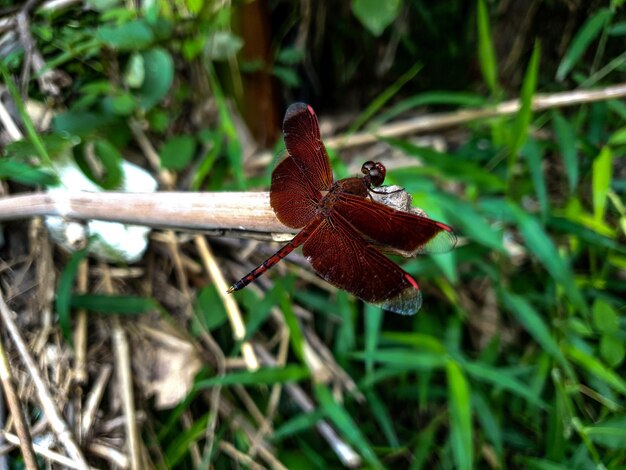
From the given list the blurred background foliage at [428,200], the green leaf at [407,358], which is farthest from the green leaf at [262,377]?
the green leaf at [407,358]

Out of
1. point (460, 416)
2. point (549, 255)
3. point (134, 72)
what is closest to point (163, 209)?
point (134, 72)

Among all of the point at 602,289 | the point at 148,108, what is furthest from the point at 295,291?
the point at 602,289

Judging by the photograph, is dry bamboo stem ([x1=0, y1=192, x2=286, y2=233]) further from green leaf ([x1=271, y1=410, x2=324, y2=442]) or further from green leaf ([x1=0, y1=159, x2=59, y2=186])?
green leaf ([x1=271, y1=410, x2=324, y2=442])

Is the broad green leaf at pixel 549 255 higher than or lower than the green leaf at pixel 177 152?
lower

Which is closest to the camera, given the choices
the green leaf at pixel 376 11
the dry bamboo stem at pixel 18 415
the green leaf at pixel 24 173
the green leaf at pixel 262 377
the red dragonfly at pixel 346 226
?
the red dragonfly at pixel 346 226

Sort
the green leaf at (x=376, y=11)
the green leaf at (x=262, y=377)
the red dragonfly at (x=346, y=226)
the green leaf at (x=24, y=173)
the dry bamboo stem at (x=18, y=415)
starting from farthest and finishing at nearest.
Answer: the green leaf at (x=376, y=11), the green leaf at (x=262, y=377), the green leaf at (x=24, y=173), the dry bamboo stem at (x=18, y=415), the red dragonfly at (x=346, y=226)

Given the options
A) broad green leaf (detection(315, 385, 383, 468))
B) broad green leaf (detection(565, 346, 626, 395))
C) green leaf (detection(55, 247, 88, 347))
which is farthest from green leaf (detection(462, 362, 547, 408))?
green leaf (detection(55, 247, 88, 347))

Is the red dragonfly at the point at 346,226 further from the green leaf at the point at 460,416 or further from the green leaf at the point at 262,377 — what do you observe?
the green leaf at the point at 460,416
